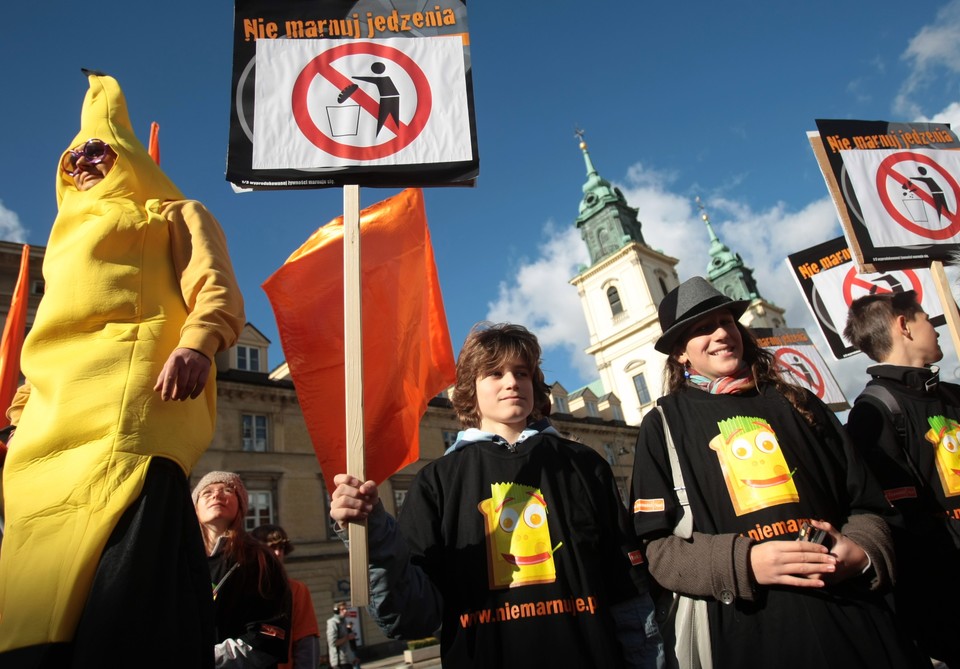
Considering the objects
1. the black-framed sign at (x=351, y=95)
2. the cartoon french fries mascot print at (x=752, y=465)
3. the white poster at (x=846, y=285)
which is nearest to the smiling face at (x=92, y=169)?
the black-framed sign at (x=351, y=95)

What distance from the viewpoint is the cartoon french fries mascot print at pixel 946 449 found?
3.05 meters

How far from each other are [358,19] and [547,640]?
2.98 metres

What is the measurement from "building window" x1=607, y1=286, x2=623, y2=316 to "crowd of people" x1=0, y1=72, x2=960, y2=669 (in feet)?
178

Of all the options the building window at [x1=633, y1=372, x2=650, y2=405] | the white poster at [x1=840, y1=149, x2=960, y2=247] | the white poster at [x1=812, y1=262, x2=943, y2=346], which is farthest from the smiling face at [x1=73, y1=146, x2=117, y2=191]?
the building window at [x1=633, y1=372, x2=650, y2=405]

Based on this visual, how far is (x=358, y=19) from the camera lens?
3072 mm

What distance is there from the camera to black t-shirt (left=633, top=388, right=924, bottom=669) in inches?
78.9

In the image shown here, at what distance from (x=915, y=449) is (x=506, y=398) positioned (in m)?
2.26

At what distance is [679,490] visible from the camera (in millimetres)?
2393

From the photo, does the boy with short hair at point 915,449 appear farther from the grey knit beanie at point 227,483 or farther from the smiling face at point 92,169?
the smiling face at point 92,169

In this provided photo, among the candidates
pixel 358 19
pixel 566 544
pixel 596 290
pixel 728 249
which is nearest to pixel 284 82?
pixel 358 19

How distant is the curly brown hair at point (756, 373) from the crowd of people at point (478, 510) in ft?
0.03

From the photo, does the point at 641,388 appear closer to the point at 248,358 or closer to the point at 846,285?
the point at 248,358

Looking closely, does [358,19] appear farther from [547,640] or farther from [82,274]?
[547,640]

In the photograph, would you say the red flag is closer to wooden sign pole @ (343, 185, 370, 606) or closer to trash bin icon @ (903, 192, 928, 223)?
wooden sign pole @ (343, 185, 370, 606)
